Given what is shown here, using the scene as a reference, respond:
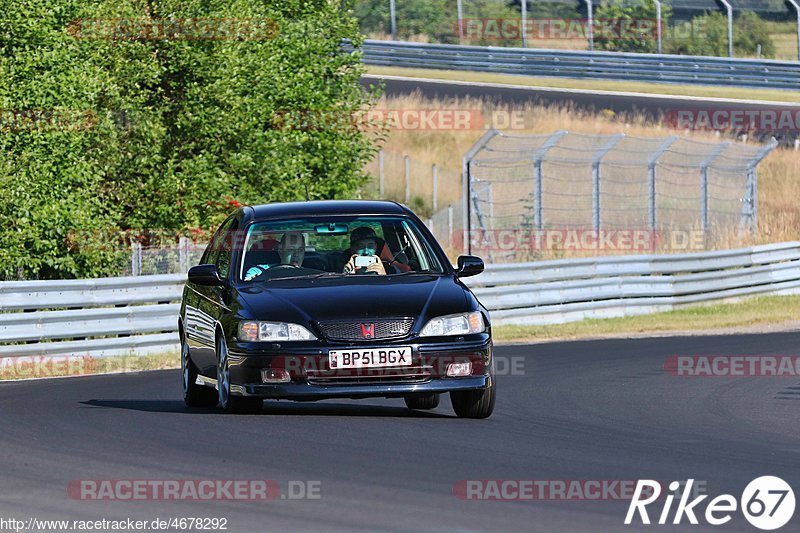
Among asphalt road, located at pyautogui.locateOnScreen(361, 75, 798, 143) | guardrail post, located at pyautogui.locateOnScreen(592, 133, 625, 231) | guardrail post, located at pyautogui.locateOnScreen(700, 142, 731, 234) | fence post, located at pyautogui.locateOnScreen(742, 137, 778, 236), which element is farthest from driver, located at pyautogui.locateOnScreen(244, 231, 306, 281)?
asphalt road, located at pyautogui.locateOnScreen(361, 75, 798, 143)

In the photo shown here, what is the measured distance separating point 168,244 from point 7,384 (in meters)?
9.51

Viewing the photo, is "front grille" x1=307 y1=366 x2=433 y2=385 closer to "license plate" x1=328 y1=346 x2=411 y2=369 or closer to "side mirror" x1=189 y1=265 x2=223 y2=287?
"license plate" x1=328 y1=346 x2=411 y2=369

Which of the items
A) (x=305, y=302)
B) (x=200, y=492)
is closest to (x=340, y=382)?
(x=305, y=302)

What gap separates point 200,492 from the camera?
25.1ft

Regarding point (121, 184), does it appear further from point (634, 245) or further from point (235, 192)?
point (634, 245)

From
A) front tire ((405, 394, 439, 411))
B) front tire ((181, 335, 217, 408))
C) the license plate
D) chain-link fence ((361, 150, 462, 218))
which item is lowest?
chain-link fence ((361, 150, 462, 218))

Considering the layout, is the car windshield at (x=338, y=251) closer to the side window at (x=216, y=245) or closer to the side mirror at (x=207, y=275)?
the side mirror at (x=207, y=275)

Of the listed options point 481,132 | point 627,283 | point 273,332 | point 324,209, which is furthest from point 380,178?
point 273,332

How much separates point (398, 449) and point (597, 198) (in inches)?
803

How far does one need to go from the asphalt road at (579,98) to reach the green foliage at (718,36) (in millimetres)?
9666

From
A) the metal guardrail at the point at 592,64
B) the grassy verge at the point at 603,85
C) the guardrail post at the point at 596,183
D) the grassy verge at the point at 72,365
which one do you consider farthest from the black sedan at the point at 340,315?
the metal guardrail at the point at 592,64

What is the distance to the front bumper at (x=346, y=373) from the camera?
10.4 meters

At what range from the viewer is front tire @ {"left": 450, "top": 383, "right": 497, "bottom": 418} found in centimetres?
1099

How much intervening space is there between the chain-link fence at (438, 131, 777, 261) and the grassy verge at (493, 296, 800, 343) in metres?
2.16
